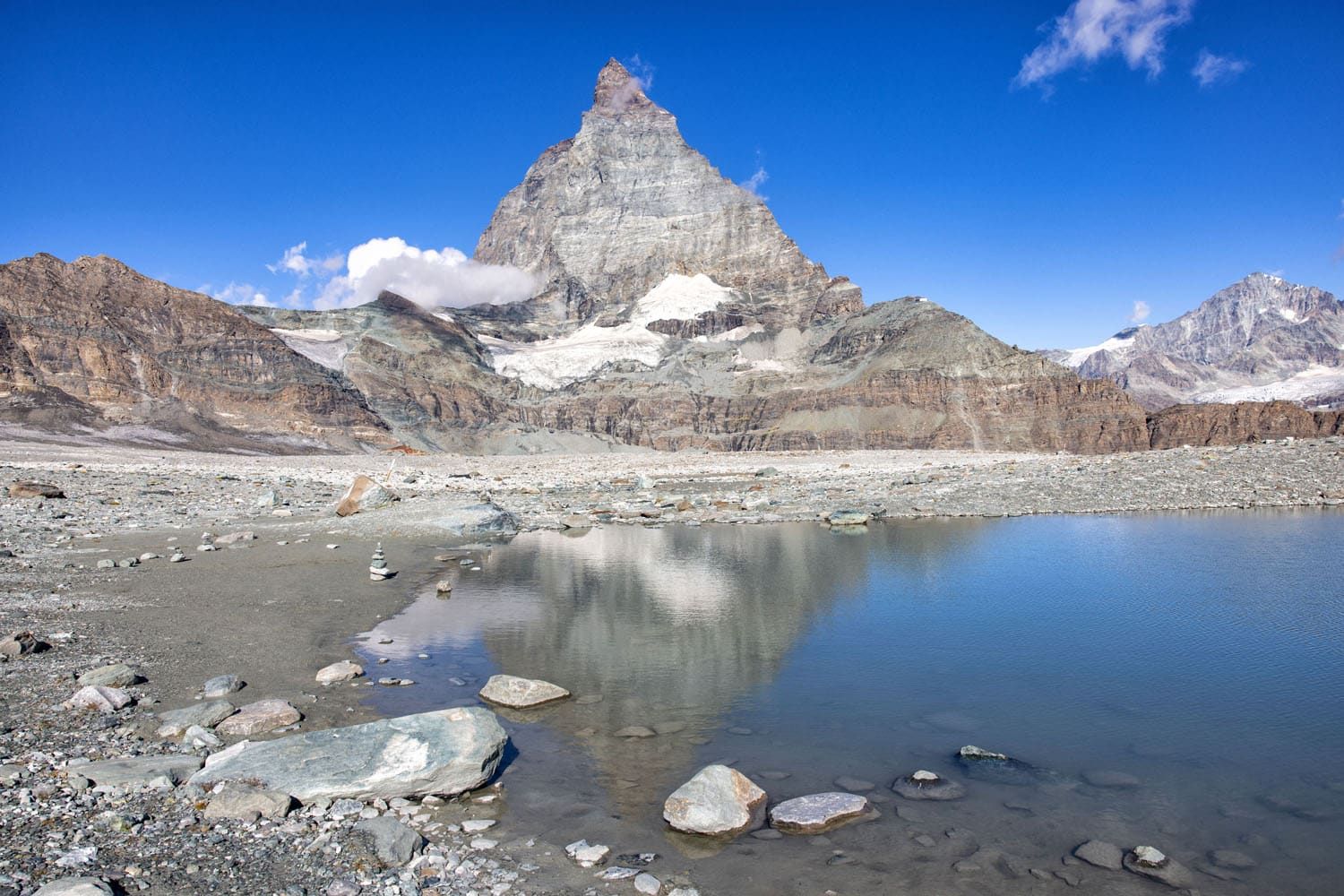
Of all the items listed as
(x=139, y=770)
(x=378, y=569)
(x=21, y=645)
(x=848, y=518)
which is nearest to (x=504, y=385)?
(x=848, y=518)

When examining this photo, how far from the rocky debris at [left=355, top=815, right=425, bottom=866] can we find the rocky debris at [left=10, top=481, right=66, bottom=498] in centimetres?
2748

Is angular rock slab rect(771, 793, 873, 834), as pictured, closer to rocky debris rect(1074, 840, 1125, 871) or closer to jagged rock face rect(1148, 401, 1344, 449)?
rocky debris rect(1074, 840, 1125, 871)

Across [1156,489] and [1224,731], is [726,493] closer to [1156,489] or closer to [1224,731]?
[1156,489]

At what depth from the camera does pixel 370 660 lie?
10.9 m

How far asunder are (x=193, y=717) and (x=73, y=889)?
371 cm

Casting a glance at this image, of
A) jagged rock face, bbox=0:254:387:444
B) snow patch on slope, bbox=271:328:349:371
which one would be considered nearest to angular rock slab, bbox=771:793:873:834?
jagged rock face, bbox=0:254:387:444

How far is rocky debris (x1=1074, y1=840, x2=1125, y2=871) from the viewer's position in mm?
5840

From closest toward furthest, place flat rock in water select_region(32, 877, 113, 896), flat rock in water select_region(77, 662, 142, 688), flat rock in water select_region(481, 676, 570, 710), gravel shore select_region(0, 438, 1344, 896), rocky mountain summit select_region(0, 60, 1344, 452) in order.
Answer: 1. flat rock in water select_region(32, 877, 113, 896)
2. gravel shore select_region(0, 438, 1344, 896)
3. flat rock in water select_region(77, 662, 142, 688)
4. flat rock in water select_region(481, 676, 570, 710)
5. rocky mountain summit select_region(0, 60, 1344, 452)

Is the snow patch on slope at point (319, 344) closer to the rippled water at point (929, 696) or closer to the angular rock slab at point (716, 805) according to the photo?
the rippled water at point (929, 696)

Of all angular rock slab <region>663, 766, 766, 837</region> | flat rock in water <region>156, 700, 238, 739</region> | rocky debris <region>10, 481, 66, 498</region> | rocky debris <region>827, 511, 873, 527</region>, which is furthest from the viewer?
rocky debris <region>827, 511, 873, 527</region>

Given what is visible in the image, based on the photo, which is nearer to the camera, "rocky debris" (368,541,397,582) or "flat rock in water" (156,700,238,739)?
"flat rock in water" (156,700,238,739)

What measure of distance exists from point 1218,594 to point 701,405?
14120cm

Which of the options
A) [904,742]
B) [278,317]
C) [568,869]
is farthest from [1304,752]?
[278,317]

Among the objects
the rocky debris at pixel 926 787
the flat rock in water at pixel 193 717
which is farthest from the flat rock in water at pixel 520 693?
the rocky debris at pixel 926 787
